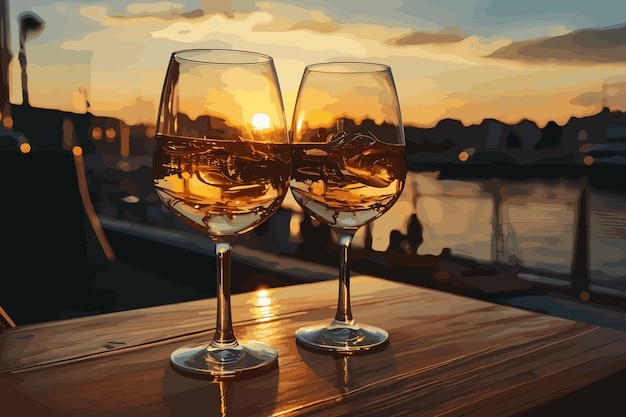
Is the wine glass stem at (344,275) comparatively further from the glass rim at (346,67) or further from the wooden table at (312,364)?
the glass rim at (346,67)

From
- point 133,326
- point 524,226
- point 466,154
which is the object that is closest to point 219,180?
point 133,326

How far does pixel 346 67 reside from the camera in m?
0.62

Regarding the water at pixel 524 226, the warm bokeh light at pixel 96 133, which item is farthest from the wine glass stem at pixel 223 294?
the warm bokeh light at pixel 96 133

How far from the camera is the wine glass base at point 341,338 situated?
1.98ft

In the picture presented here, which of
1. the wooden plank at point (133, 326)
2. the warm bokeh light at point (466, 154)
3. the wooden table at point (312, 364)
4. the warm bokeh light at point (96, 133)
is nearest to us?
the wooden table at point (312, 364)

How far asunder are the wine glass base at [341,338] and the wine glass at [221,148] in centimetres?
9

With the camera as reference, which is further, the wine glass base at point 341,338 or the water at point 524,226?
the water at point 524,226

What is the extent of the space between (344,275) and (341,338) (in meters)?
0.06

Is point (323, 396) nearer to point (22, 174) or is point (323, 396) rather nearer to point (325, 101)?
point (325, 101)

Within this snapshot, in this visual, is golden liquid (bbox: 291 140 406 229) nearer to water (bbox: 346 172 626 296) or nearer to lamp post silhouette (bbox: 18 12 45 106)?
water (bbox: 346 172 626 296)

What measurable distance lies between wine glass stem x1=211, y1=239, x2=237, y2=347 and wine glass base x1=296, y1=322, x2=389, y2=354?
3.4 inches

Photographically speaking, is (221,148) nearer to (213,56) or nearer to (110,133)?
(213,56)

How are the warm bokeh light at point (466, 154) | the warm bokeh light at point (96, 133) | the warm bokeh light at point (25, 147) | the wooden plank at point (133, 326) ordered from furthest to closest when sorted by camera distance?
the warm bokeh light at point (96, 133)
the warm bokeh light at point (25, 147)
the warm bokeh light at point (466, 154)
the wooden plank at point (133, 326)

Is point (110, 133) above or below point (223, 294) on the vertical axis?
above
